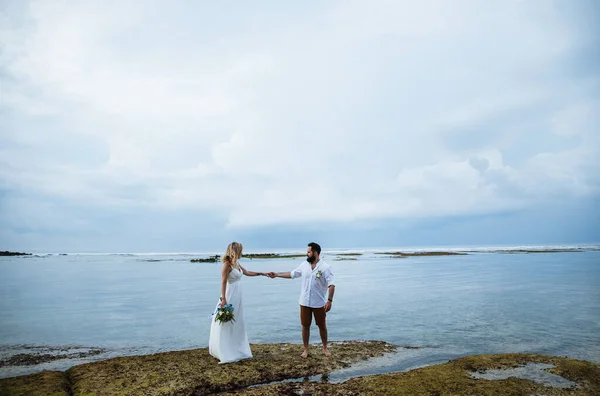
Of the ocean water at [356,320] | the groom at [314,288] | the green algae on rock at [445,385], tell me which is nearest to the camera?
the green algae on rock at [445,385]

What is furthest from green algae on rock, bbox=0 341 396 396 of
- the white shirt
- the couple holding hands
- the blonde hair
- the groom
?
the blonde hair

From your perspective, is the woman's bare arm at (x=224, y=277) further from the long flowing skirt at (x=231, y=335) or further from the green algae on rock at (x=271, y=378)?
the green algae on rock at (x=271, y=378)

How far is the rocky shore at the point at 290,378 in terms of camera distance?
27.5 feet

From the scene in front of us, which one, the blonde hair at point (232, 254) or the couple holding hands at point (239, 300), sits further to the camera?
the couple holding hands at point (239, 300)

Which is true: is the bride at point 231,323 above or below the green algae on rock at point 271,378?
above

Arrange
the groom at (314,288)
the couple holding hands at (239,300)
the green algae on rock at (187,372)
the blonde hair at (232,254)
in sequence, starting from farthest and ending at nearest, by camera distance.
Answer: the groom at (314,288)
the couple holding hands at (239,300)
the blonde hair at (232,254)
the green algae on rock at (187,372)

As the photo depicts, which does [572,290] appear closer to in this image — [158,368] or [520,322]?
[520,322]

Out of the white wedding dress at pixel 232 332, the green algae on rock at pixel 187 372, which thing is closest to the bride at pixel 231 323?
the white wedding dress at pixel 232 332

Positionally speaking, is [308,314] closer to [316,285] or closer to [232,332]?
[316,285]

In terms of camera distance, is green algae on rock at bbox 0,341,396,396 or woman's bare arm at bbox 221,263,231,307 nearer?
green algae on rock at bbox 0,341,396,396

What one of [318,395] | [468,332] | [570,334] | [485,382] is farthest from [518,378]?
[570,334]

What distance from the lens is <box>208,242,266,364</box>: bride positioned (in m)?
10.4

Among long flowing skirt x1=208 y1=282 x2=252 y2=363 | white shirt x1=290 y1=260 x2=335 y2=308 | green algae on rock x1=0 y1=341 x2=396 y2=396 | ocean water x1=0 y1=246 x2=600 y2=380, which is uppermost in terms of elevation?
white shirt x1=290 y1=260 x2=335 y2=308

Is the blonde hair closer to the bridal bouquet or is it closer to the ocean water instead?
the bridal bouquet
